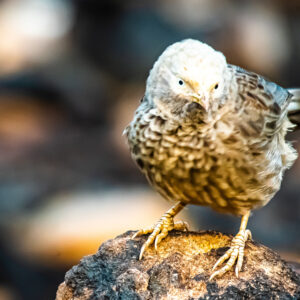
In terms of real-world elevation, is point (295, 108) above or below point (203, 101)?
below

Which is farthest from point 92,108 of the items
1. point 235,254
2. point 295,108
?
point 235,254

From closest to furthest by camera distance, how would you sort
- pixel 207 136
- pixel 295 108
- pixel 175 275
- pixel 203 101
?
pixel 203 101 < pixel 175 275 < pixel 207 136 < pixel 295 108

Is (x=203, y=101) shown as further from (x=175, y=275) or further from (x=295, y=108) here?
(x=295, y=108)

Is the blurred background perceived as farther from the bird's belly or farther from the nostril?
the nostril

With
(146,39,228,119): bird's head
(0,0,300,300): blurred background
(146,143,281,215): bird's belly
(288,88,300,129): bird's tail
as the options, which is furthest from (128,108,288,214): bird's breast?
(0,0,300,300): blurred background

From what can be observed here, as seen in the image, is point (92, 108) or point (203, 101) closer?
point (203, 101)

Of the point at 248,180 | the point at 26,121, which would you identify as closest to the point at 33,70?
the point at 26,121

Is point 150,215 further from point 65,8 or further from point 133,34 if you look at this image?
point 65,8

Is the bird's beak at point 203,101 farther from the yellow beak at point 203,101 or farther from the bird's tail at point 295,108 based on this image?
the bird's tail at point 295,108
